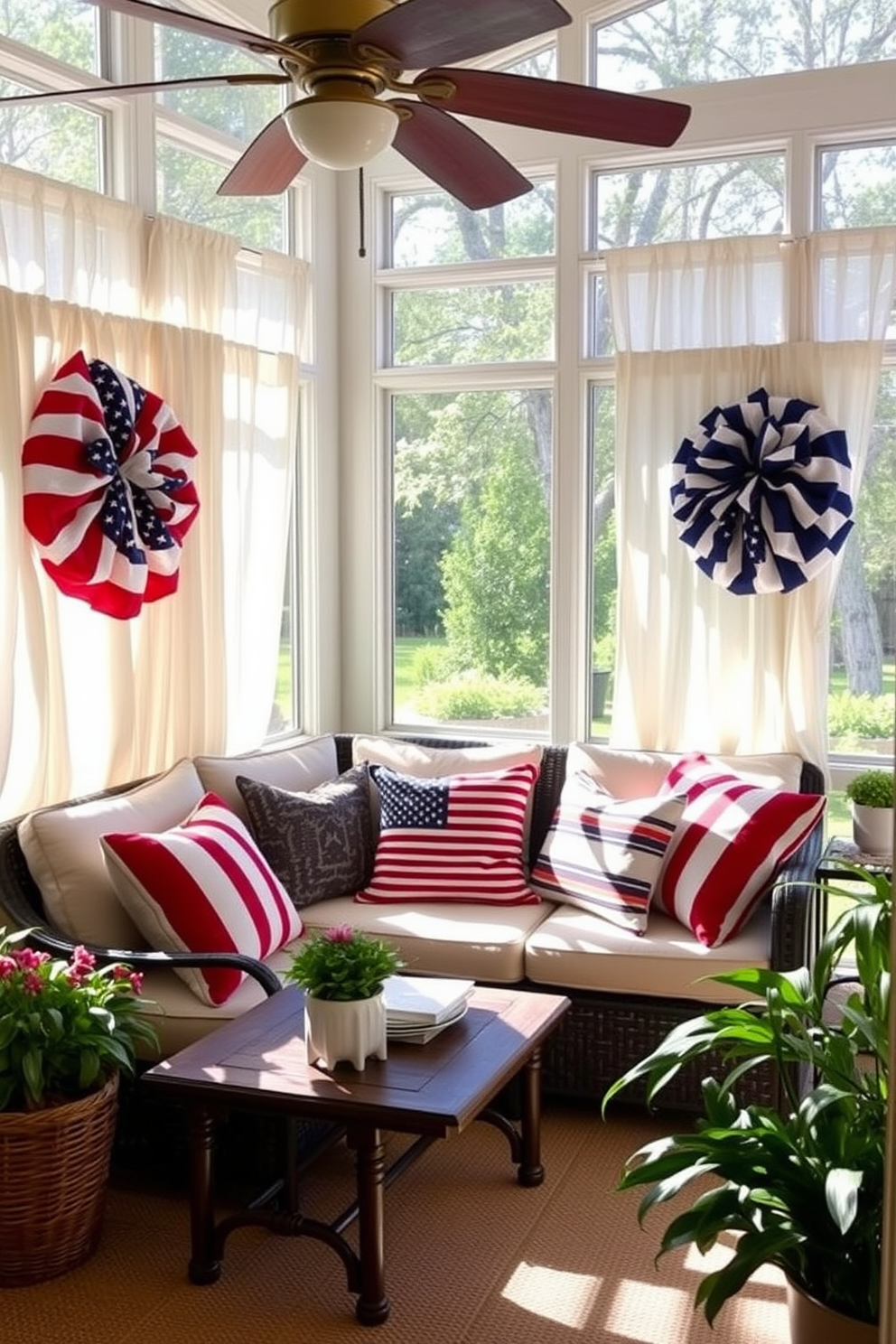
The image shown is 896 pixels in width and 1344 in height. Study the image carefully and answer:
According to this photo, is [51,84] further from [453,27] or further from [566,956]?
[566,956]

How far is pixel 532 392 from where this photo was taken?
4961 millimetres

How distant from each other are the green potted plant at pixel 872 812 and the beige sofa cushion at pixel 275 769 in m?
1.66

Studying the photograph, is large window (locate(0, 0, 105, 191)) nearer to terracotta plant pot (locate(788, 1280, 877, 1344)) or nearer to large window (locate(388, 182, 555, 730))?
large window (locate(388, 182, 555, 730))

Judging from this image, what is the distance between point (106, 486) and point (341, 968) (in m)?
1.55

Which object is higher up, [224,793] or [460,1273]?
[224,793]

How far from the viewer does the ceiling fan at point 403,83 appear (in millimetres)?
2055

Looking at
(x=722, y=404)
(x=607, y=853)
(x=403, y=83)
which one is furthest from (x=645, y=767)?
(x=403, y=83)

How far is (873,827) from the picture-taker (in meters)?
3.99

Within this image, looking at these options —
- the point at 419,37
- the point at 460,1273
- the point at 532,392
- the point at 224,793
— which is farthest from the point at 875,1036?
the point at 532,392

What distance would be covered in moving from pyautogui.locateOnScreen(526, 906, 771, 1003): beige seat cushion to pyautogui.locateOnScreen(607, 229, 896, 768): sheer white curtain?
0.86 metres

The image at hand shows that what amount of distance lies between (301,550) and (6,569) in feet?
5.66

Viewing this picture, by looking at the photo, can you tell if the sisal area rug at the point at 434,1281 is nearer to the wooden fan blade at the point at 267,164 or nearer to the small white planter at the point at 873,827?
the small white planter at the point at 873,827

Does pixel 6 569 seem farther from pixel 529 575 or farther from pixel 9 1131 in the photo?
pixel 529 575

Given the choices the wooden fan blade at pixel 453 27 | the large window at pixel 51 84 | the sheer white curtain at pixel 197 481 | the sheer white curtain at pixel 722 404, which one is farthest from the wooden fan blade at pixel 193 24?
the sheer white curtain at pixel 722 404
